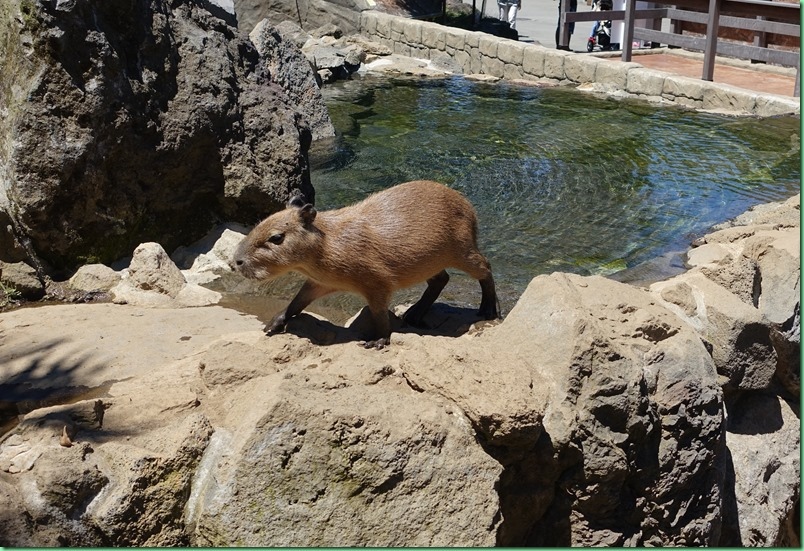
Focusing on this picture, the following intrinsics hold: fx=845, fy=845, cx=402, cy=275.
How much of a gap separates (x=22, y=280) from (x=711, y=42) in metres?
12.0

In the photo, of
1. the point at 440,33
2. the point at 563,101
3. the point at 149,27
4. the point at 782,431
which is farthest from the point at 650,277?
the point at 440,33

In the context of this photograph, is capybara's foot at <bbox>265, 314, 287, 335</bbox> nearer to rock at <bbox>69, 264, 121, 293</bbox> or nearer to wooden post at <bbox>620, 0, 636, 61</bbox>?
rock at <bbox>69, 264, 121, 293</bbox>

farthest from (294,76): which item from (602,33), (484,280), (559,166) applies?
(602,33)

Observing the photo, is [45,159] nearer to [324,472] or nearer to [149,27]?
[149,27]

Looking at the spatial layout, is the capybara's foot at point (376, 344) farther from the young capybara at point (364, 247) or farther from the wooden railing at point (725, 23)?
the wooden railing at point (725, 23)

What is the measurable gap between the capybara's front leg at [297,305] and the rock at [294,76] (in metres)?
6.71

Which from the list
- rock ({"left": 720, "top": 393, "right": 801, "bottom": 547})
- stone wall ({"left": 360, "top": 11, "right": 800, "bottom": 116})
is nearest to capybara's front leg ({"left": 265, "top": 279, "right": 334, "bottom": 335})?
rock ({"left": 720, "top": 393, "right": 801, "bottom": 547})

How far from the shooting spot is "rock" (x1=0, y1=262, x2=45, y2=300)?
614cm

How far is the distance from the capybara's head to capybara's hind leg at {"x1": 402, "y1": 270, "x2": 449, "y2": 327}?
0.88 meters

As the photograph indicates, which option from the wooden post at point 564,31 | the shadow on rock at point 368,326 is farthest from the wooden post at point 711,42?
the shadow on rock at point 368,326

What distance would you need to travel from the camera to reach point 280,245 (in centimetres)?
494

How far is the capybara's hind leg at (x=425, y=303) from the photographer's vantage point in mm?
5500

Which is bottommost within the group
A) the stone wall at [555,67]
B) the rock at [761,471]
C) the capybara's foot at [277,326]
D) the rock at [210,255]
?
the rock at [761,471]

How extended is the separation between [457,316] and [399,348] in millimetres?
1177
